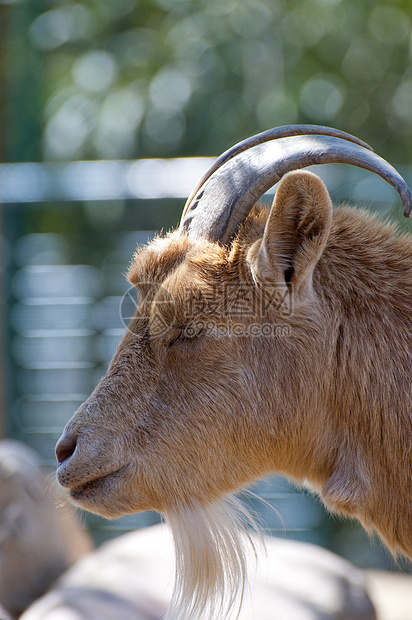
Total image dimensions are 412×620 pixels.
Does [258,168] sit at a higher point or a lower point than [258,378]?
higher

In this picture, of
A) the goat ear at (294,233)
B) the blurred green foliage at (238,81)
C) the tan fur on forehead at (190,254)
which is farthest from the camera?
the blurred green foliage at (238,81)

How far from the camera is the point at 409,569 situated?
19.1ft

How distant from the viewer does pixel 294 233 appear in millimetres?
2074

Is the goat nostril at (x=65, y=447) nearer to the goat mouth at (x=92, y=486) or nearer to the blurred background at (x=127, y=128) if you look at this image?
the goat mouth at (x=92, y=486)

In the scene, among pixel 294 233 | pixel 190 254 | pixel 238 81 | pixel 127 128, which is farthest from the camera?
pixel 238 81

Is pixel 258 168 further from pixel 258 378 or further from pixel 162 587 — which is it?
pixel 162 587

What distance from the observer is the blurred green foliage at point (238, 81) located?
8.99m

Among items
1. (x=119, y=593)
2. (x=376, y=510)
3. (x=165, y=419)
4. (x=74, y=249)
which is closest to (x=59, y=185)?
(x=74, y=249)

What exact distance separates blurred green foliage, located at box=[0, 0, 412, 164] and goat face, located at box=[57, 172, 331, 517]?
7.07m

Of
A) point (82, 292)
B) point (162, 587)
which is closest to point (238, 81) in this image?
point (82, 292)

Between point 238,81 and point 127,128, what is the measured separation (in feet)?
5.75

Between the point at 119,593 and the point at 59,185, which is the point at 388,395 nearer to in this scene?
the point at 119,593

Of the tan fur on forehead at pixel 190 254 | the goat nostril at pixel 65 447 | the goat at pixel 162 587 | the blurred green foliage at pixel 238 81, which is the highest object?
the blurred green foliage at pixel 238 81

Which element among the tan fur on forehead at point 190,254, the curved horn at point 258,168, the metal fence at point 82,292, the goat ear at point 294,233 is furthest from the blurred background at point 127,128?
the goat ear at point 294,233
